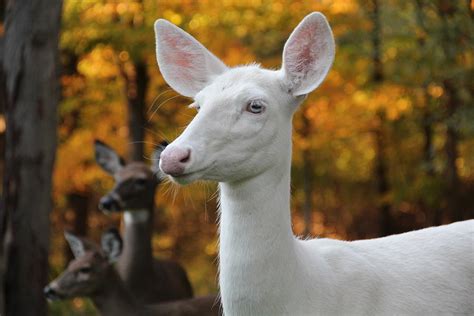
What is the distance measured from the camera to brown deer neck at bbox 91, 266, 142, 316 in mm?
7840

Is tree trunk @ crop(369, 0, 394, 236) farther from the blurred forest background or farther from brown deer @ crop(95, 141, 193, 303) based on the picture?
brown deer @ crop(95, 141, 193, 303)

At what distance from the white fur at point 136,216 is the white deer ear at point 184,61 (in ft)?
18.0

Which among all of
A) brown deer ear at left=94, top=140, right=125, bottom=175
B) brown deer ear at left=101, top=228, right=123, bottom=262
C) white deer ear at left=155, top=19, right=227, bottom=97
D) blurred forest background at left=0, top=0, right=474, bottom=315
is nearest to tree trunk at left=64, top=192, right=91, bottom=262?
blurred forest background at left=0, top=0, right=474, bottom=315

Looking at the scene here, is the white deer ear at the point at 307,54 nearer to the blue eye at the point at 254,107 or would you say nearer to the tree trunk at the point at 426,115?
the blue eye at the point at 254,107

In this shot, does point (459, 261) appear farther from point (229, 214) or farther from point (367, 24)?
point (367, 24)

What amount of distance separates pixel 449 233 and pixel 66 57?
11223 millimetres

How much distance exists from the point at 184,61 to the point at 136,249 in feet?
17.7

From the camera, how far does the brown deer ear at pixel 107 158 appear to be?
9984 millimetres

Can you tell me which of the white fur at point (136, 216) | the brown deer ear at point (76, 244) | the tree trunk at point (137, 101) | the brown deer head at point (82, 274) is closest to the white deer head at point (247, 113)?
the brown deer head at point (82, 274)

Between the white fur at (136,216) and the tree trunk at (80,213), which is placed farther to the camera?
the tree trunk at (80,213)

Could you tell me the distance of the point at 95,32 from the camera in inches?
472

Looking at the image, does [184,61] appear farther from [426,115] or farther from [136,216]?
[426,115]

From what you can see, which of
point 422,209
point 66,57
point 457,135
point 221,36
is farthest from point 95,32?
point 422,209

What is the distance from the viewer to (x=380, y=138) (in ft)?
52.4
